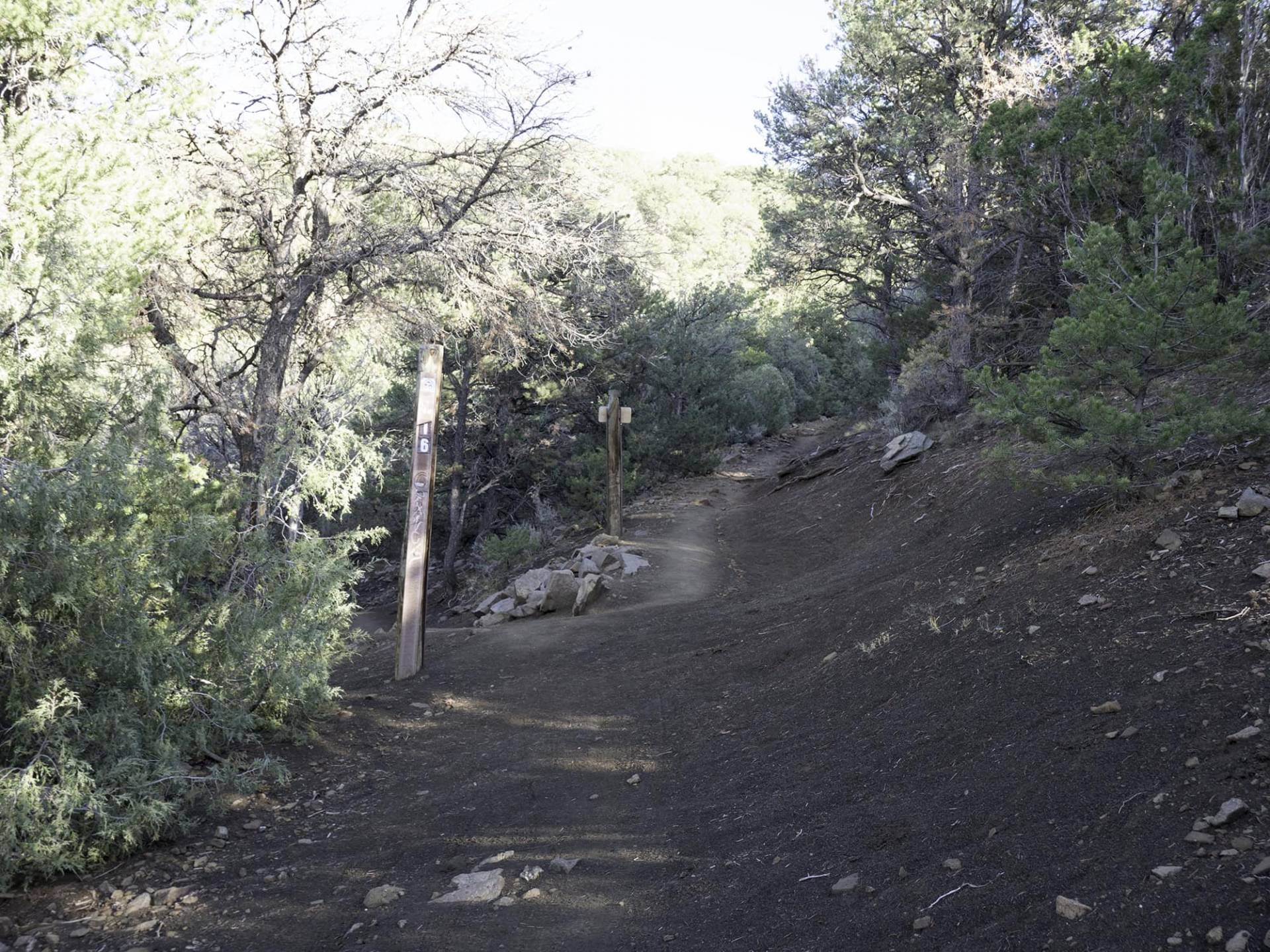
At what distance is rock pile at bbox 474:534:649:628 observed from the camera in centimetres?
1251

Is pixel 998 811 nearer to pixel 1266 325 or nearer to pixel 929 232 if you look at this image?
pixel 1266 325

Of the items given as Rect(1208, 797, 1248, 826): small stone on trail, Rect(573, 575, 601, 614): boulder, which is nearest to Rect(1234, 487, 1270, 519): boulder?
Rect(1208, 797, 1248, 826): small stone on trail

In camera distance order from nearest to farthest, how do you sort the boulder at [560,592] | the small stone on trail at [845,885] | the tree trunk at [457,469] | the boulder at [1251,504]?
1. the small stone on trail at [845,885]
2. the boulder at [1251,504]
3. the boulder at [560,592]
4. the tree trunk at [457,469]

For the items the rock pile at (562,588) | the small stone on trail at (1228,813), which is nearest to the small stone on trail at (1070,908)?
the small stone on trail at (1228,813)

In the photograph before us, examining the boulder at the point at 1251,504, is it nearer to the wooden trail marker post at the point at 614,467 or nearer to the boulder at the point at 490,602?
the boulder at the point at 490,602

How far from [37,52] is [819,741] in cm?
786

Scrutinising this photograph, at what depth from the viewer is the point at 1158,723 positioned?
412cm

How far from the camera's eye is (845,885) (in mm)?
3938

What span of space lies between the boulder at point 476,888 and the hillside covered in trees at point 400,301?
5.38 ft

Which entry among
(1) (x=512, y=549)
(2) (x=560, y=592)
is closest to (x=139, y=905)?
(2) (x=560, y=592)

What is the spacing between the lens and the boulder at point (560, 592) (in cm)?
1250

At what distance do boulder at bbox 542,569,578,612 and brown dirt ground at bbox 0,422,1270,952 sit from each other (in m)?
3.24

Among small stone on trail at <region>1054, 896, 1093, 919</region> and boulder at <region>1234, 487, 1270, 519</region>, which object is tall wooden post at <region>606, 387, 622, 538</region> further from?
small stone on trail at <region>1054, 896, 1093, 919</region>

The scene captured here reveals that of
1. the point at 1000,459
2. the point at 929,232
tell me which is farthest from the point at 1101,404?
the point at 929,232
